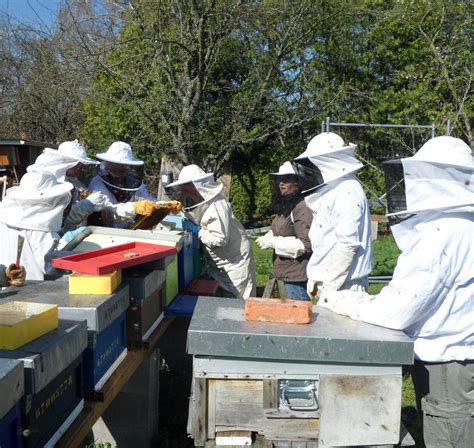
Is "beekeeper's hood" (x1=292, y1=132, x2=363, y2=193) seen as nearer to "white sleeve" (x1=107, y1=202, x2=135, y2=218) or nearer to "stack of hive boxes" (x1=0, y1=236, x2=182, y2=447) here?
"stack of hive boxes" (x1=0, y1=236, x2=182, y2=447)

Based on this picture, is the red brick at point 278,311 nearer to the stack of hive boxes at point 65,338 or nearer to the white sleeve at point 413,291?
the white sleeve at point 413,291

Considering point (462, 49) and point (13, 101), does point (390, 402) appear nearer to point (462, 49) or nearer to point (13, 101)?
point (462, 49)

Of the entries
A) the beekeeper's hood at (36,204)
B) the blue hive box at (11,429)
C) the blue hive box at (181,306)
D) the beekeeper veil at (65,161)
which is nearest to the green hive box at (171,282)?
the blue hive box at (181,306)

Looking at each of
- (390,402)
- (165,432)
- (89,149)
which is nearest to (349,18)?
(89,149)

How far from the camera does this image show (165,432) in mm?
→ 3314

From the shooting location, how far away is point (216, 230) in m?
3.64

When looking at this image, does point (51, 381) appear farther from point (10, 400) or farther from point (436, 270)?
point (436, 270)

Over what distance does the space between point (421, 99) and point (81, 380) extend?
10.5m

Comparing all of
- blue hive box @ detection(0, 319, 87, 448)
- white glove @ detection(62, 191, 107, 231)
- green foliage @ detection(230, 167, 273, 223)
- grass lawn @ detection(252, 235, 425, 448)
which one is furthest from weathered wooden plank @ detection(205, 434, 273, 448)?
green foliage @ detection(230, 167, 273, 223)

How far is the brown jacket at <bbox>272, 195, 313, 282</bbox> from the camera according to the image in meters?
3.78

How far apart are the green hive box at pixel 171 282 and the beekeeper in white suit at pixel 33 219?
2.11 feet

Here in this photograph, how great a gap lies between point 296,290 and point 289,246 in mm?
349

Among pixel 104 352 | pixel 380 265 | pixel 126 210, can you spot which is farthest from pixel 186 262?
pixel 380 265

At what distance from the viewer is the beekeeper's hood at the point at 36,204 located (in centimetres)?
260
